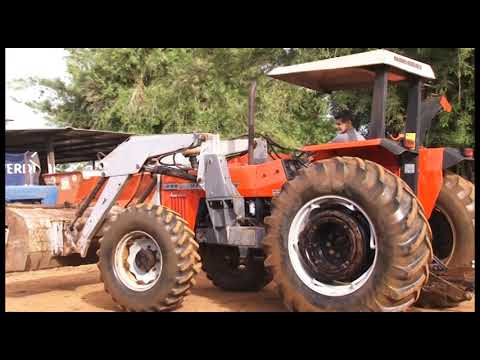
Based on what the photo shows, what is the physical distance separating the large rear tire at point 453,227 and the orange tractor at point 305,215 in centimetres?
1

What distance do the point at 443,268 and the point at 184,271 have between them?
100 inches

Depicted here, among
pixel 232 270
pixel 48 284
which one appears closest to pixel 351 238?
pixel 232 270

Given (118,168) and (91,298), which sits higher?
(118,168)

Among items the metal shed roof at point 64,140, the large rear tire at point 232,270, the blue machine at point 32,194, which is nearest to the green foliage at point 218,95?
the metal shed roof at point 64,140

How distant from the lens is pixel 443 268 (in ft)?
18.6

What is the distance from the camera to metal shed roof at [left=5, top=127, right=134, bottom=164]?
16.3 metres

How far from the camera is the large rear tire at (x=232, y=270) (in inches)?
297

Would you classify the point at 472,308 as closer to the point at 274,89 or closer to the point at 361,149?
the point at 361,149

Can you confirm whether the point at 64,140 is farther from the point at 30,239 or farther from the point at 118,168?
the point at 30,239

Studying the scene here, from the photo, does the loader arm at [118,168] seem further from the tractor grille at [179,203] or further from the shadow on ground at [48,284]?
the shadow on ground at [48,284]

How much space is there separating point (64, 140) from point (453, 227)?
46.5 ft

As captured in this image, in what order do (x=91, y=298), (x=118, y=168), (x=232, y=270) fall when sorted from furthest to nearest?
(x=232, y=270), (x=91, y=298), (x=118, y=168)

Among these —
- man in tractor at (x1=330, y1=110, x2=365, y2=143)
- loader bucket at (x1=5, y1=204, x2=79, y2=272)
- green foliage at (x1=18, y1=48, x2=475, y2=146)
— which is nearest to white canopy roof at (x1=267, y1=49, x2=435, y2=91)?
man in tractor at (x1=330, y1=110, x2=365, y2=143)

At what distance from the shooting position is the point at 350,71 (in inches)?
233
